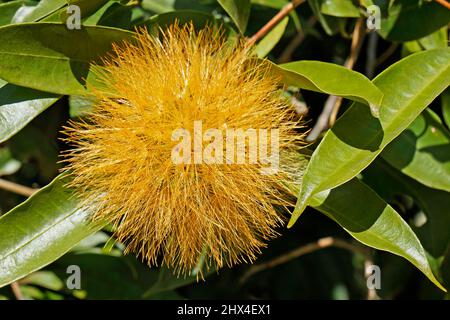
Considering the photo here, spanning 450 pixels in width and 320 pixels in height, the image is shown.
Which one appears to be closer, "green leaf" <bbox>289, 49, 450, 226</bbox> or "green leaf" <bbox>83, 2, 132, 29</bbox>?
"green leaf" <bbox>289, 49, 450, 226</bbox>

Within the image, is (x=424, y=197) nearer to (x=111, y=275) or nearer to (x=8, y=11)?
(x=111, y=275)

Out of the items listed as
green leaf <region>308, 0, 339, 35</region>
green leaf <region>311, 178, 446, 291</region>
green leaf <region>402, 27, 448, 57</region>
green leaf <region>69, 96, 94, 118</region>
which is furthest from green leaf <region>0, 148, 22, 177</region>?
green leaf <region>402, 27, 448, 57</region>

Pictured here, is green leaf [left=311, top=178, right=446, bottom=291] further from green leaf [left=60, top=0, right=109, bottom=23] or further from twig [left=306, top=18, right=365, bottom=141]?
green leaf [left=60, top=0, right=109, bottom=23]

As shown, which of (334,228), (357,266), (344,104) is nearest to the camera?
(344,104)

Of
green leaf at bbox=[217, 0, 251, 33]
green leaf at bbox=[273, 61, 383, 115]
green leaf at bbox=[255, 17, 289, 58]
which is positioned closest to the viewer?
green leaf at bbox=[273, 61, 383, 115]

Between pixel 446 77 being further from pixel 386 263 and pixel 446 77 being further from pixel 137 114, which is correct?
pixel 386 263

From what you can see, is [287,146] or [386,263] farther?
[386,263]

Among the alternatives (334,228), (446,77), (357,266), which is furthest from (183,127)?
(357,266)

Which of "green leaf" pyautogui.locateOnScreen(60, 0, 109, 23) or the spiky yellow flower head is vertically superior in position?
"green leaf" pyautogui.locateOnScreen(60, 0, 109, 23)

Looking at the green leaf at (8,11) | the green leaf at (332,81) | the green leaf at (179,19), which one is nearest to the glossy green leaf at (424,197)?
the green leaf at (332,81)
